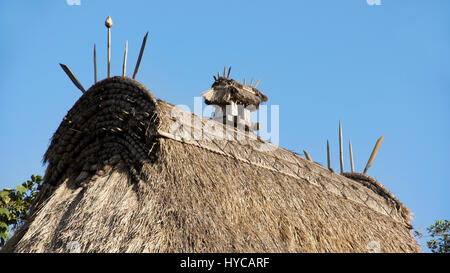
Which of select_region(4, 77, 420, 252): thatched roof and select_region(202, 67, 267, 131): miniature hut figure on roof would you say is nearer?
select_region(4, 77, 420, 252): thatched roof

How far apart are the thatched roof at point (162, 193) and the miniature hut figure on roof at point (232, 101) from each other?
210 centimetres

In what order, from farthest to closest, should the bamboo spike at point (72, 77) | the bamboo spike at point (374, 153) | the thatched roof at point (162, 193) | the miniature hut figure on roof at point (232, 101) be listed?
the bamboo spike at point (374, 153)
the miniature hut figure on roof at point (232, 101)
the bamboo spike at point (72, 77)
the thatched roof at point (162, 193)

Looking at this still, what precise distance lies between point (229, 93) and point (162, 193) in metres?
5.12

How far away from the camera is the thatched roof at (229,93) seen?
404 inches

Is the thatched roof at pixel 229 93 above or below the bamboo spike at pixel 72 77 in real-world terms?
above

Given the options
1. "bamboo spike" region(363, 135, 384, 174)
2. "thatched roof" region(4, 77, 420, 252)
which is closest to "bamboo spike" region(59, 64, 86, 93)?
"thatched roof" region(4, 77, 420, 252)

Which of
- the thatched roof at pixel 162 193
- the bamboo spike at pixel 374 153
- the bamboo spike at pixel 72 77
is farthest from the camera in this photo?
the bamboo spike at pixel 374 153

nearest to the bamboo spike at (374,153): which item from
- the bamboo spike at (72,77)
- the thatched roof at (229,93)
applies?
the thatched roof at (229,93)

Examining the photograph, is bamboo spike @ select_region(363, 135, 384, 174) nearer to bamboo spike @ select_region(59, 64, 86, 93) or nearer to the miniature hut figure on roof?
the miniature hut figure on roof

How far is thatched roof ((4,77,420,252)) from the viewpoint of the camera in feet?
17.2

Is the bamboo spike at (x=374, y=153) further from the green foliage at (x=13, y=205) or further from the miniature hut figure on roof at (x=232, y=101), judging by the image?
the green foliage at (x=13, y=205)
